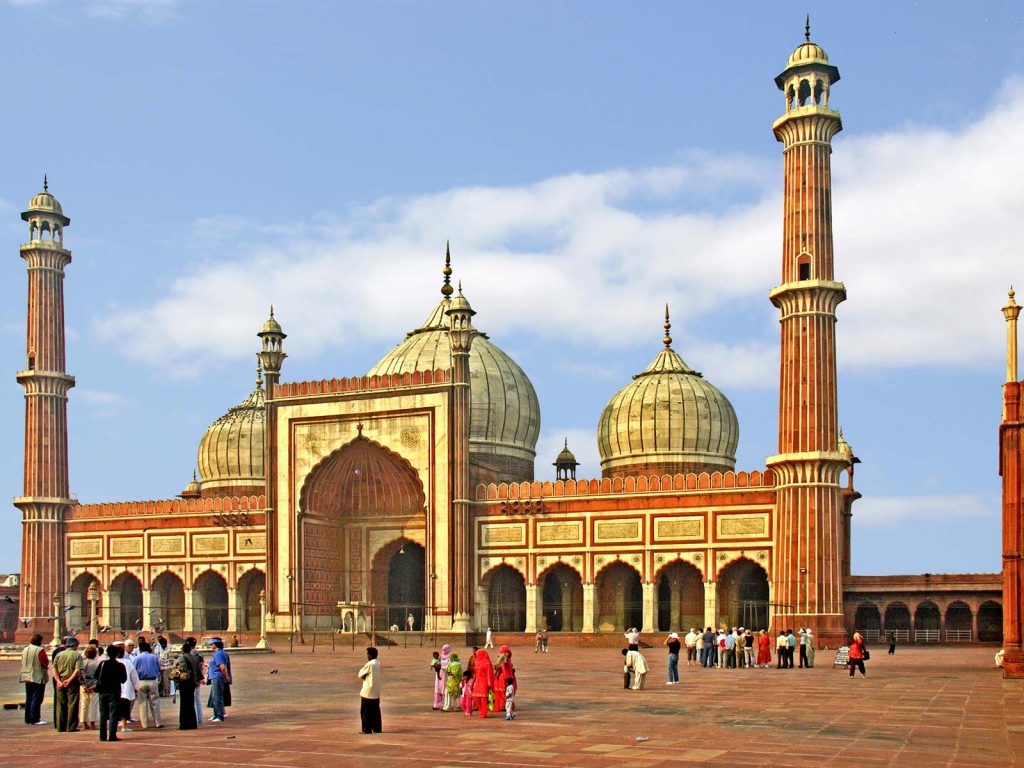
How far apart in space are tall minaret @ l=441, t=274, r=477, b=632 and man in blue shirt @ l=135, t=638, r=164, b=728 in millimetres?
27690

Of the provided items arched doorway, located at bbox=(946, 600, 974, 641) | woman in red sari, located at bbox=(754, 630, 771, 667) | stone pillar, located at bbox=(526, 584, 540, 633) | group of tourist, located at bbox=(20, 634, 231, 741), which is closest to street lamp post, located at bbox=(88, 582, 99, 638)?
stone pillar, located at bbox=(526, 584, 540, 633)

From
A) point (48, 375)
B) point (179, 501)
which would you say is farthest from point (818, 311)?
point (48, 375)

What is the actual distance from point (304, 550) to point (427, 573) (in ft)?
17.3

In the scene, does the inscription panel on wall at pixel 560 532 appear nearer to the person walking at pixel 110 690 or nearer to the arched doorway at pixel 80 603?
the arched doorway at pixel 80 603

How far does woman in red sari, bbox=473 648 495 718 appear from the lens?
1662cm

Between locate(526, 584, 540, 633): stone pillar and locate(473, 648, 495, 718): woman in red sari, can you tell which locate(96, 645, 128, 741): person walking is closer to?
locate(473, 648, 495, 718): woman in red sari

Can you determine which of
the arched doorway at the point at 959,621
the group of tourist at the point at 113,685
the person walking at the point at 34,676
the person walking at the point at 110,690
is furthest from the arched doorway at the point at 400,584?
the person walking at the point at 110,690

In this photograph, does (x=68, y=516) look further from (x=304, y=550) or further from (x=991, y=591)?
(x=991, y=591)

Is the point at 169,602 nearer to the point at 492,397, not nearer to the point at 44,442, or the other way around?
the point at 44,442

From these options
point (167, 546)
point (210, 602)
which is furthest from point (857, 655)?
point (167, 546)

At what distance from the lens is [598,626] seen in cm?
4303

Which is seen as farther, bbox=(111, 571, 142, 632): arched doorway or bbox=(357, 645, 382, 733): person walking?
bbox=(111, 571, 142, 632): arched doorway

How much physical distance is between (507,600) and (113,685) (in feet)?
102

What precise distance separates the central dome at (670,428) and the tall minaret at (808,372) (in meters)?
8.99
